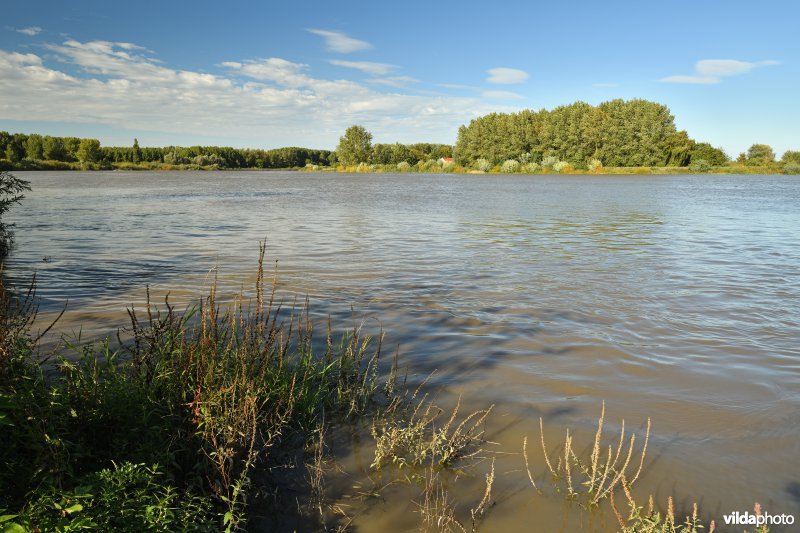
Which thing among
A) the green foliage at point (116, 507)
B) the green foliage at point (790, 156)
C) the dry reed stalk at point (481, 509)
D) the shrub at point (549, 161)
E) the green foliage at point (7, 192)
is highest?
the green foliage at point (790, 156)

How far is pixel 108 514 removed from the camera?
2.62 metres

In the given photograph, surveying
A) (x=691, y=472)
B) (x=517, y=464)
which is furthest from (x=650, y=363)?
(x=517, y=464)

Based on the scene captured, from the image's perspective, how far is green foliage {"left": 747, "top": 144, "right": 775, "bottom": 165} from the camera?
309 feet

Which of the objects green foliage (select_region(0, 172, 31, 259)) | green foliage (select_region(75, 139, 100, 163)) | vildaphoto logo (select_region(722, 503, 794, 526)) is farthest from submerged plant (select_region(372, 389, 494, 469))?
green foliage (select_region(75, 139, 100, 163))

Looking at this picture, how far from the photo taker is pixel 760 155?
11181 cm

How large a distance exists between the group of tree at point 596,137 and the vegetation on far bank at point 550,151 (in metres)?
0.17

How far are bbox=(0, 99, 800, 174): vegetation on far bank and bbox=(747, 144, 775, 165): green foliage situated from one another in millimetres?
152

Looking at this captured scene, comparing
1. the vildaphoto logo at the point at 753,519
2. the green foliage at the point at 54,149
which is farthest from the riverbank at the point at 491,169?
the vildaphoto logo at the point at 753,519

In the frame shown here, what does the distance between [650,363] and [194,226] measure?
17568 millimetres

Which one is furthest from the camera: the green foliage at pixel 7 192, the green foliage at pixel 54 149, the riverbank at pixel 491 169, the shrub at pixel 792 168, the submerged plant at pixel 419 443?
the green foliage at pixel 54 149

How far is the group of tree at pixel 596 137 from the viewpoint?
9094 centimetres

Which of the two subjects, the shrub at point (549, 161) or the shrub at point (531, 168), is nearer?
the shrub at point (549, 161)

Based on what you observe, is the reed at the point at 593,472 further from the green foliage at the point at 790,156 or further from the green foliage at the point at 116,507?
the green foliage at the point at 790,156

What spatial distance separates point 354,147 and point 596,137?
66793 mm
